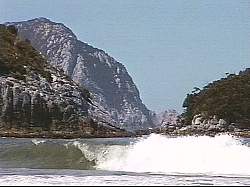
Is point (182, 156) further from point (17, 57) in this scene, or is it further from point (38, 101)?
point (17, 57)

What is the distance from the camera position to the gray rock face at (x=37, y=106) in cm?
11025

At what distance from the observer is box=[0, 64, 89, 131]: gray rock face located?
110 m

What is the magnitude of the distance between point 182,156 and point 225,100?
109 meters

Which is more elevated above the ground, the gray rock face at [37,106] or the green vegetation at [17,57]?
the green vegetation at [17,57]

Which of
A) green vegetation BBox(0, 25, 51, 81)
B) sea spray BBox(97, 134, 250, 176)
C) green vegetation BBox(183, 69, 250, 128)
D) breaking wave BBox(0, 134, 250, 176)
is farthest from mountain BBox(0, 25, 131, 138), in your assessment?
sea spray BBox(97, 134, 250, 176)

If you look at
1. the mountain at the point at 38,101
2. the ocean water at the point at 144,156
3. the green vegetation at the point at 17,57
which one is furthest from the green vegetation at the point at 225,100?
the ocean water at the point at 144,156

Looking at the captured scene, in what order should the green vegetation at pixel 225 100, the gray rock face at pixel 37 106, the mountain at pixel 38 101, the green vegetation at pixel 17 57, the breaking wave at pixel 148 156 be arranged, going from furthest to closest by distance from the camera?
the green vegetation at pixel 225 100 < the green vegetation at pixel 17 57 < the gray rock face at pixel 37 106 < the mountain at pixel 38 101 < the breaking wave at pixel 148 156

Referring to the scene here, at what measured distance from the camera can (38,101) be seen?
115188 millimetres

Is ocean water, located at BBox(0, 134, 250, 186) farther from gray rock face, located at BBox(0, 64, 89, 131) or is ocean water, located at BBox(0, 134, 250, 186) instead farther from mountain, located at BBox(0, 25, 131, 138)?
gray rock face, located at BBox(0, 64, 89, 131)

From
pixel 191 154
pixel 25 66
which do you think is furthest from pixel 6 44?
pixel 191 154

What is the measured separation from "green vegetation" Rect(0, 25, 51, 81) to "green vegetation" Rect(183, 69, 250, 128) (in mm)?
37377

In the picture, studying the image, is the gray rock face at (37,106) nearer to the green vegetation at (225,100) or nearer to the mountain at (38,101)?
the mountain at (38,101)

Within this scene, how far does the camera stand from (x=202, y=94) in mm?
156500

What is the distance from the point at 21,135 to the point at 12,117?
12.2m
